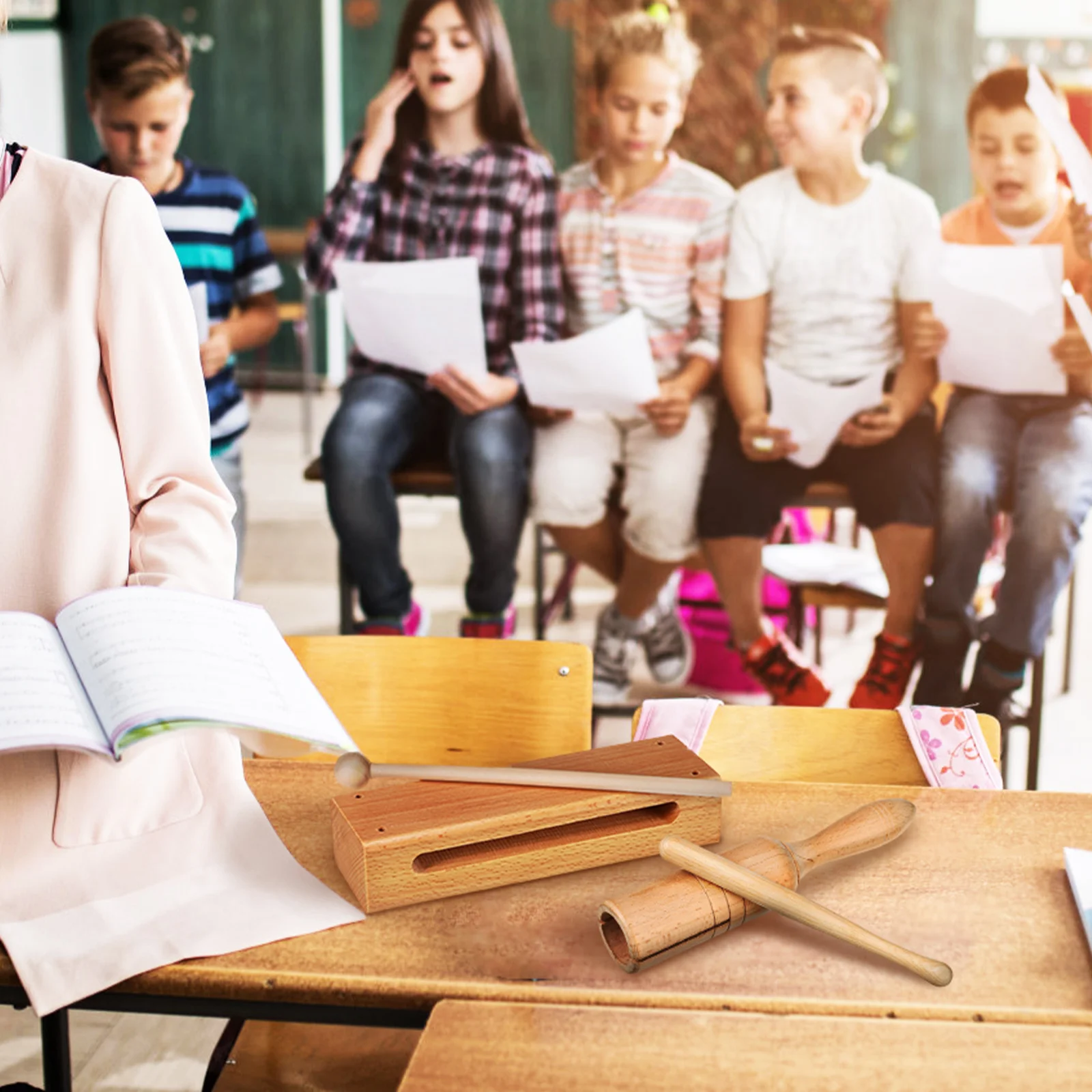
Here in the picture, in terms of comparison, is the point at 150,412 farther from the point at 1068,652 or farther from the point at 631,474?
the point at 1068,652

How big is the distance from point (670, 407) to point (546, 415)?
297 mm

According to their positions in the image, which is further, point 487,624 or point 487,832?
point 487,624

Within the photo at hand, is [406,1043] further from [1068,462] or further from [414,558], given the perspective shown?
[414,558]

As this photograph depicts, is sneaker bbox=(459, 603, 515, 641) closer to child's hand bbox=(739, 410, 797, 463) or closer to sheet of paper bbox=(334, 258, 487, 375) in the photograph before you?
sheet of paper bbox=(334, 258, 487, 375)

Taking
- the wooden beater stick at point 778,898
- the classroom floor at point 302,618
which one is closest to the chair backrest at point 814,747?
the wooden beater stick at point 778,898

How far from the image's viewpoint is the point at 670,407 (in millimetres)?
3242

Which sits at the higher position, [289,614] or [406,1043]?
[406,1043]

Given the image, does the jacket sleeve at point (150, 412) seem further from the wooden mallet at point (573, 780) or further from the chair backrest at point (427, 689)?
the chair backrest at point (427, 689)

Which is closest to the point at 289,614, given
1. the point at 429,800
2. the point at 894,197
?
the point at 894,197

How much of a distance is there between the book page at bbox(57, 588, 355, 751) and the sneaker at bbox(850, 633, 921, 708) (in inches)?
93.6

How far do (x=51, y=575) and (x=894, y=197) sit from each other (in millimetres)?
2447

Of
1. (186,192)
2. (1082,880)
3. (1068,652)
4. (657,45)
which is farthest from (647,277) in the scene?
(1082,880)

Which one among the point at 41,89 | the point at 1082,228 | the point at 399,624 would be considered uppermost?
the point at 41,89

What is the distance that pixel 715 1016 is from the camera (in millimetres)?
931
